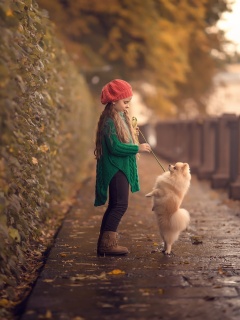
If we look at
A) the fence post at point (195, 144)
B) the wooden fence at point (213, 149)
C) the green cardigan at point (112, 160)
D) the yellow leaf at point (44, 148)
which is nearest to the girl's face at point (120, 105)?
the green cardigan at point (112, 160)

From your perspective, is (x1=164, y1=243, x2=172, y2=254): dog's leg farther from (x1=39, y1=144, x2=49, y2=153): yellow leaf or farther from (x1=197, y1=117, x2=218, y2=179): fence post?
(x1=197, y1=117, x2=218, y2=179): fence post

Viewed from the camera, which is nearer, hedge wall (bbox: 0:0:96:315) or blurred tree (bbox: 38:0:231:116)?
hedge wall (bbox: 0:0:96:315)

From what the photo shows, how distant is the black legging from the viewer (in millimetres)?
6996

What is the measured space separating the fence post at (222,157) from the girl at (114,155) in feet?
25.3

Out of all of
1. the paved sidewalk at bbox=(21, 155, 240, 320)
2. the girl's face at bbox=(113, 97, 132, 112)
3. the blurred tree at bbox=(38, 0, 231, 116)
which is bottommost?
the paved sidewalk at bbox=(21, 155, 240, 320)

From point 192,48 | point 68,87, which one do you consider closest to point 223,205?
point 68,87

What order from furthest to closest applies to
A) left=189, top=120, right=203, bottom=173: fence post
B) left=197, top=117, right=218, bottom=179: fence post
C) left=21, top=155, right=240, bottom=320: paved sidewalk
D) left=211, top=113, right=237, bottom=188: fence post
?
1. left=189, top=120, right=203, bottom=173: fence post
2. left=197, top=117, right=218, bottom=179: fence post
3. left=211, top=113, right=237, bottom=188: fence post
4. left=21, top=155, right=240, bottom=320: paved sidewalk

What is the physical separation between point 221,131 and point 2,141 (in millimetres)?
10880

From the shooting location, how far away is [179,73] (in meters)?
27.1

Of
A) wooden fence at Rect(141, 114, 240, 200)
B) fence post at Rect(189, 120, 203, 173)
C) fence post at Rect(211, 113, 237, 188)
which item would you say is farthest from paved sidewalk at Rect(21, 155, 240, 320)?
fence post at Rect(189, 120, 203, 173)

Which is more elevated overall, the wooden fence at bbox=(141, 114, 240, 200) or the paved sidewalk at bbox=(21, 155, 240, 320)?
the wooden fence at bbox=(141, 114, 240, 200)

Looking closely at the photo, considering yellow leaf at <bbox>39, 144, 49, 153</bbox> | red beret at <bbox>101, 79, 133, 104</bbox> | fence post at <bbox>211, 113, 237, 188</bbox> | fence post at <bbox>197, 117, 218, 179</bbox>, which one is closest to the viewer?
red beret at <bbox>101, 79, 133, 104</bbox>

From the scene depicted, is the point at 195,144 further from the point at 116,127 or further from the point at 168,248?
the point at 116,127

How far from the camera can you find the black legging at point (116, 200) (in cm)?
700
